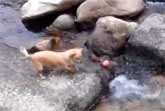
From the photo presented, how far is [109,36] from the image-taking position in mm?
7355

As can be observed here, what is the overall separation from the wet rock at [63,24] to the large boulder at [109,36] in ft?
3.02

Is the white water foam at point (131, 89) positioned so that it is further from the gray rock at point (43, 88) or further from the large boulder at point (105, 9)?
the large boulder at point (105, 9)

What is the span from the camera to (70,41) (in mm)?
7820

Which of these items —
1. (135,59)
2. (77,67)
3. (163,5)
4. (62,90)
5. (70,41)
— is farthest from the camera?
(163,5)

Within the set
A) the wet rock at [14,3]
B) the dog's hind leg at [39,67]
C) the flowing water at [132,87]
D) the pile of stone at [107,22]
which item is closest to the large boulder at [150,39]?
the pile of stone at [107,22]

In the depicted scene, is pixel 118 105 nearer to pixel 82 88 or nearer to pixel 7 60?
pixel 82 88

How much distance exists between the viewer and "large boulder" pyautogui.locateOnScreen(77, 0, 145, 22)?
8234 millimetres

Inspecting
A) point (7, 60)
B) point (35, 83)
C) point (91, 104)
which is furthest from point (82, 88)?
point (7, 60)

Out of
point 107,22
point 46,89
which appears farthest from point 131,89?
point 107,22

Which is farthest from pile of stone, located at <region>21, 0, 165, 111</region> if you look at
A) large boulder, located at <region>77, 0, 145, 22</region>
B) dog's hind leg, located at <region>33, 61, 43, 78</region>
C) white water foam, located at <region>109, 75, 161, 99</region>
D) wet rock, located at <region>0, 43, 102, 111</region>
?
dog's hind leg, located at <region>33, 61, 43, 78</region>

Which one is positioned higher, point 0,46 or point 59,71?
point 59,71

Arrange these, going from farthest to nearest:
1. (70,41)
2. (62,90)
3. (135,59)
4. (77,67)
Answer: (70,41)
(135,59)
(77,67)
(62,90)

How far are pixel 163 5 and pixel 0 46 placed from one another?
367 centimetres

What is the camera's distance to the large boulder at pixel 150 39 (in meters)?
6.76
